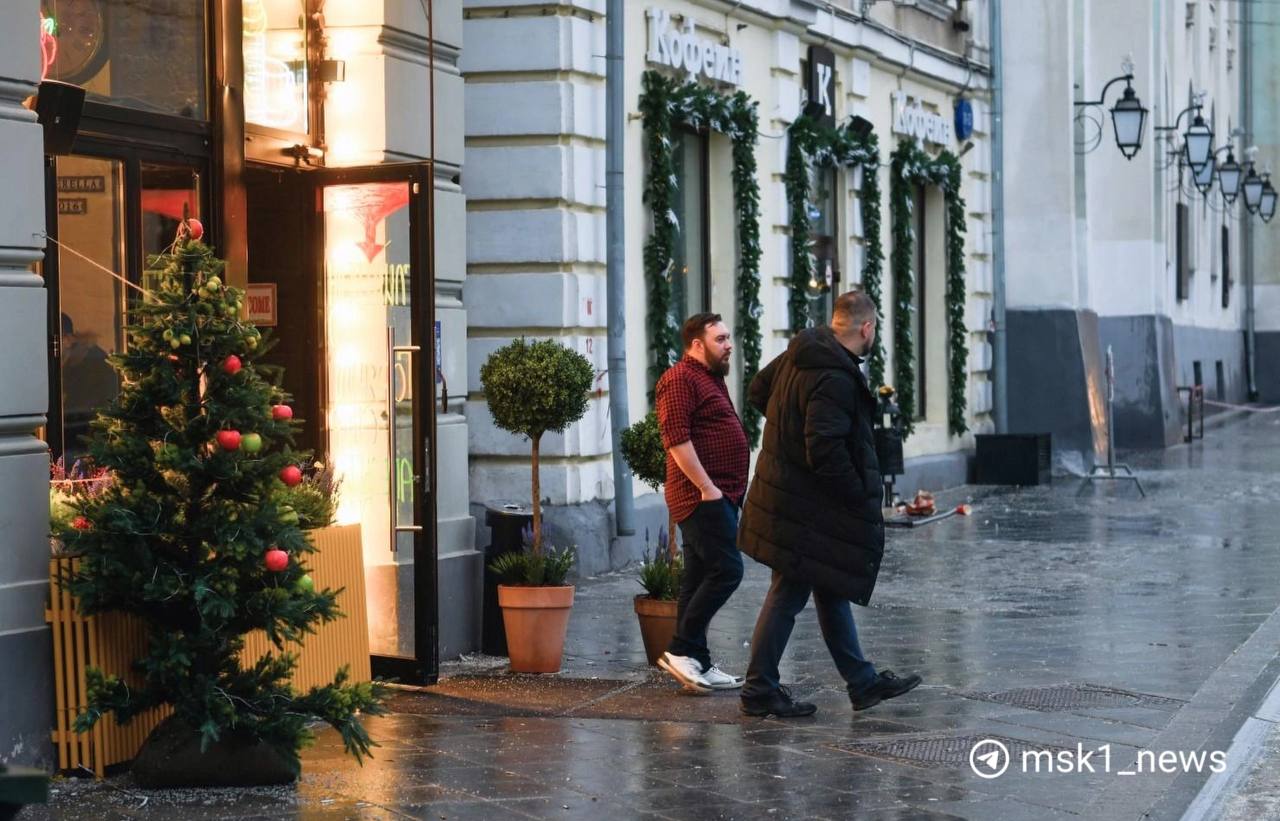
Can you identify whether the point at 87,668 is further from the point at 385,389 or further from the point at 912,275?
the point at 912,275

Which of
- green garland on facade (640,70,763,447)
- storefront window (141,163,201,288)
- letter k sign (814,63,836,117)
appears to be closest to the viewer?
storefront window (141,163,201,288)

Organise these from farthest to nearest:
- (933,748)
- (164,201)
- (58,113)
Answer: (164,201), (933,748), (58,113)

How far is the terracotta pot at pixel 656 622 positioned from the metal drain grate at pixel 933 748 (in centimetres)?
201

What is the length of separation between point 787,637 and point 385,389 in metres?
2.30

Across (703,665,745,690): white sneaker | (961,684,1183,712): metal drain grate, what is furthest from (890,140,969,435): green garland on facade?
(703,665,745,690): white sneaker

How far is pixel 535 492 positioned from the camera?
10.5 meters

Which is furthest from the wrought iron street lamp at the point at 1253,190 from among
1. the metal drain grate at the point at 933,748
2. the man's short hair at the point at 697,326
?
the metal drain grate at the point at 933,748

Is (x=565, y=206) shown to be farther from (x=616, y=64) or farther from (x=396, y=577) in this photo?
(x=396, y=577)

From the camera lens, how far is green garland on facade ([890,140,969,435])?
70.2 feet

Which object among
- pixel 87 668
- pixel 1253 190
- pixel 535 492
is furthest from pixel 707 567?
pixel 1253 190

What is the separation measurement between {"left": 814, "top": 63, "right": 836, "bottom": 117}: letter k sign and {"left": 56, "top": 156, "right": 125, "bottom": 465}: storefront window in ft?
36.3

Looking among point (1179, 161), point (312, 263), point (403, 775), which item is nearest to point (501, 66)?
point (312, 263)

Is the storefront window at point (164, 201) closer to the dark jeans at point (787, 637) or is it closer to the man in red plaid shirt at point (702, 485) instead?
the man in red plaid shirt at point (702, 485)

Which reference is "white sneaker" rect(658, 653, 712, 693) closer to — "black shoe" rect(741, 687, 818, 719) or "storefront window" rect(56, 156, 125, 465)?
"black shoe" rect(741, 687, 818, 719)
